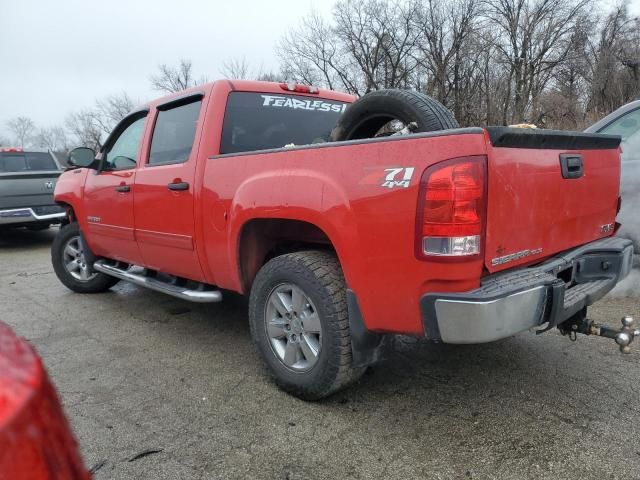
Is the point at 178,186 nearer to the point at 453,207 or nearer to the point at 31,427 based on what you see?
the point at 453,207

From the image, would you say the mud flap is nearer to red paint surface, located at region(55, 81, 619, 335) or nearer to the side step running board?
red paint surface, located at region(55, 81, 619, 335)

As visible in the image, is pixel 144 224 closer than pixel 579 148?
No

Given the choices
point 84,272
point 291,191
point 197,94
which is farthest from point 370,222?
point 84,272

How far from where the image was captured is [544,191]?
2.39m

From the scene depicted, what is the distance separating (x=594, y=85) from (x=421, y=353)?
86.6 feet

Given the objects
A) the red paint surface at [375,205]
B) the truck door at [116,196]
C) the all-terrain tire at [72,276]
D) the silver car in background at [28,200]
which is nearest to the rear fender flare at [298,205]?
the red paint surface at [375,205]

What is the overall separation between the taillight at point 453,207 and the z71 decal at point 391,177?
0.08 m

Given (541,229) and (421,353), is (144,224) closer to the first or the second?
(421,353)

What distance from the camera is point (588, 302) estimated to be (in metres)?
2.56

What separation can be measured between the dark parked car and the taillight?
2.93 meters

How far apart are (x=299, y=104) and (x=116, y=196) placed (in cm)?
177

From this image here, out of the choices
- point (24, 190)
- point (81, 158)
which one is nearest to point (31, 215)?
point (24, 190)

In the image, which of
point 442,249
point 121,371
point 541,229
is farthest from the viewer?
point 121,371

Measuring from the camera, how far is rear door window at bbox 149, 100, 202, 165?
11.9ft
